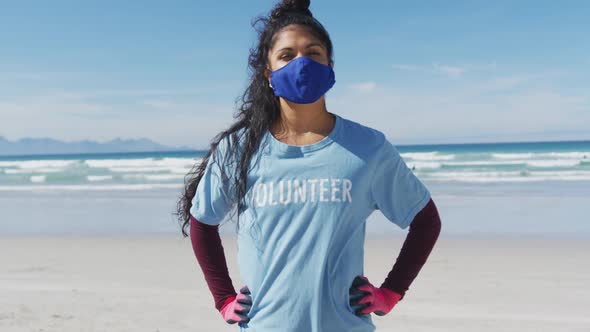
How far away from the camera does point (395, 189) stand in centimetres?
191

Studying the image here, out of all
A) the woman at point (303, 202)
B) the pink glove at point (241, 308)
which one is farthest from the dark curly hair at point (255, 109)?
the pink glove at point (241, 308)

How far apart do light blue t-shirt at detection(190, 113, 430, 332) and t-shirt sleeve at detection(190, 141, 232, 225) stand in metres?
0.01

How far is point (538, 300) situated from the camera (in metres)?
5.64

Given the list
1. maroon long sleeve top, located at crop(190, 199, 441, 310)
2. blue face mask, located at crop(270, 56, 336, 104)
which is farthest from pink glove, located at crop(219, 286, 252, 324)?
blue face mask, located at crop(270, 56, 336, 104)

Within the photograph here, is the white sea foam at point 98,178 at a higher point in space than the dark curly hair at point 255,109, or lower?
lower

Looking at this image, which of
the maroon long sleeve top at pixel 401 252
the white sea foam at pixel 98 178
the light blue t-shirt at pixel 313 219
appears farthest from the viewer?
the white sea foam at pixel 98 178

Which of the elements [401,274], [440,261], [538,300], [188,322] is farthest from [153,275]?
[401,274]

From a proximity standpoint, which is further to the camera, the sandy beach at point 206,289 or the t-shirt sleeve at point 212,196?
the sandy beach at point 206,289

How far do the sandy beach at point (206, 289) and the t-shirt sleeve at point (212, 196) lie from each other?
10.8ft

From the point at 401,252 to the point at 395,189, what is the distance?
265 mm

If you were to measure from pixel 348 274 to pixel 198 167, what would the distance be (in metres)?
0.72

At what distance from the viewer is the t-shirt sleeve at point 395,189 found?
6.17 feet

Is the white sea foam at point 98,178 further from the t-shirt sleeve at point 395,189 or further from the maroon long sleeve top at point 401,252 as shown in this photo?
the t-shirt sleeve at point 395,189

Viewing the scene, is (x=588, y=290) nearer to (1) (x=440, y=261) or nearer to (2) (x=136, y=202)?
(1) (x=440, y=261)
